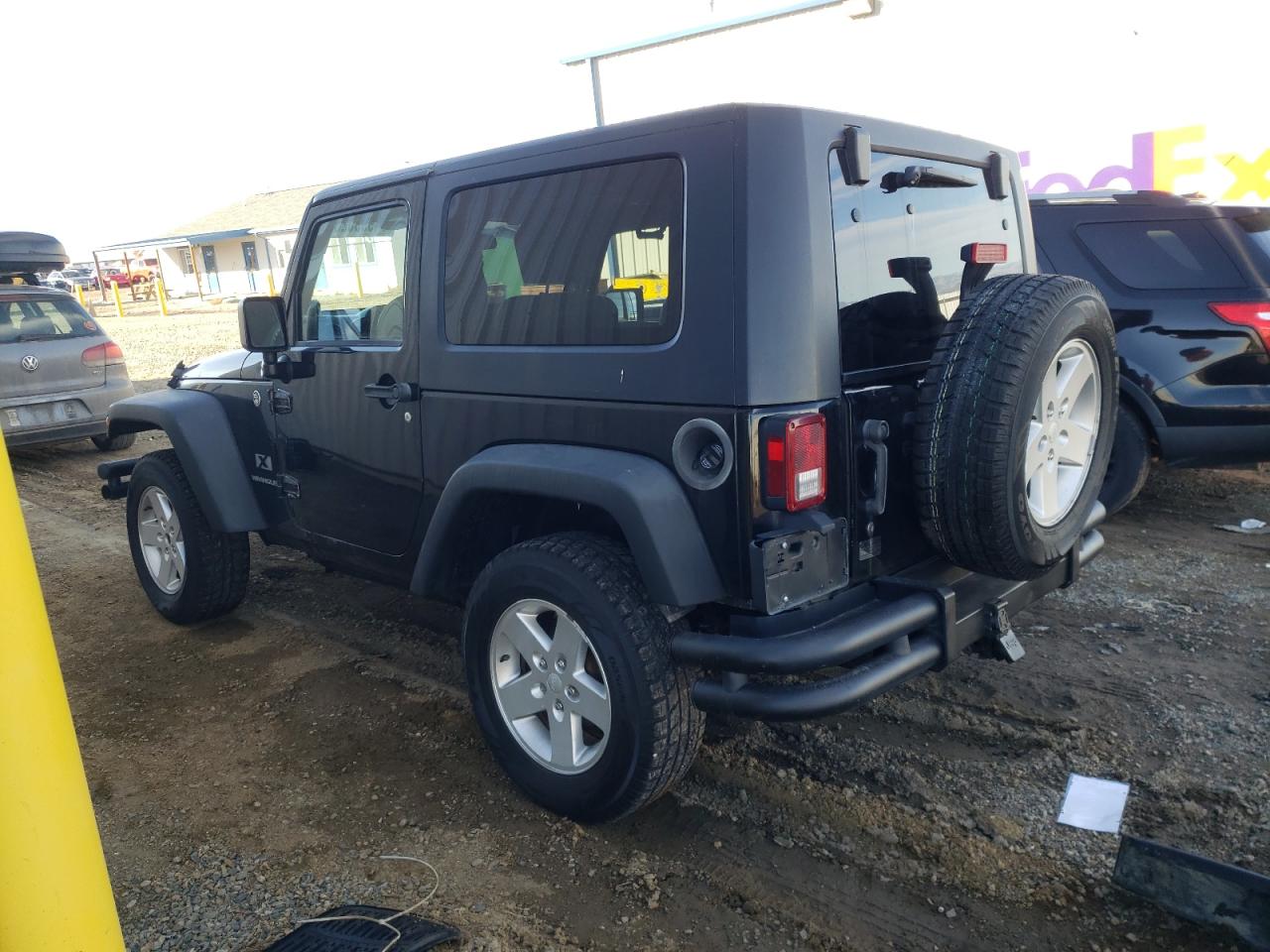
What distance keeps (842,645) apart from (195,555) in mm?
3271

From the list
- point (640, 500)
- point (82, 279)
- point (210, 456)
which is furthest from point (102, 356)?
point (82, 279)

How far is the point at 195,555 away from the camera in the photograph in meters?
4.46

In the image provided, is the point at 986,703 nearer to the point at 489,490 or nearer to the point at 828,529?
the point at 828,529

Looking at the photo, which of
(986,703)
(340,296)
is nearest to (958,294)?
(986,703)

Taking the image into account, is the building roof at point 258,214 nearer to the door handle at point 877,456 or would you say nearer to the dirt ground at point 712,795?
the dirt ground at point 712,795

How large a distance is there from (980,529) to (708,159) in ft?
4.00

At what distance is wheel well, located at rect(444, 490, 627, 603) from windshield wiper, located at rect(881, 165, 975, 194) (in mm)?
1299

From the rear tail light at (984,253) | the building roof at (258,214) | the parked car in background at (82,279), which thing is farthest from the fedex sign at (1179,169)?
the parked car in background at (82,279)

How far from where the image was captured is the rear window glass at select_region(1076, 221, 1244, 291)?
523cm

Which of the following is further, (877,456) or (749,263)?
(877,456)

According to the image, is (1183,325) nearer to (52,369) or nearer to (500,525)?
(500,525)

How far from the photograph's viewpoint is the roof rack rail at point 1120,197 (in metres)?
5.46

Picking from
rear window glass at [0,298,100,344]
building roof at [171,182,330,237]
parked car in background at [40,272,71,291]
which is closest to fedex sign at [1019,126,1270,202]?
rear window glass at [0,298,100,344]

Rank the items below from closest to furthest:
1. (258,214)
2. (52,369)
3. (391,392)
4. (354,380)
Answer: (391,392)
(354,380)
(52,369)
(258,214)
